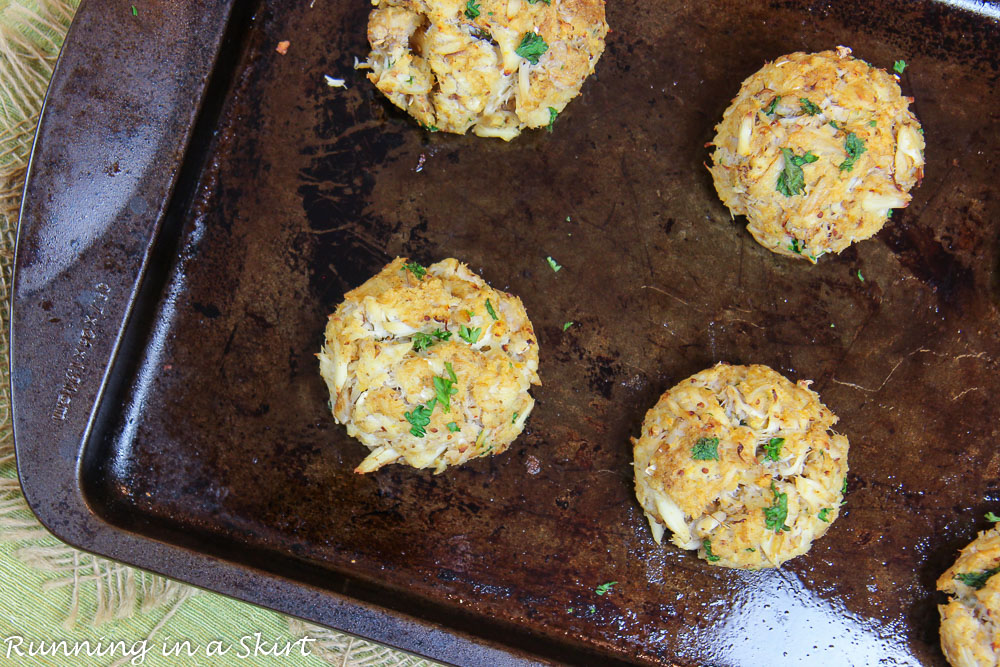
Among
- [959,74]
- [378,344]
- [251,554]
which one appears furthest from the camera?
[959,74]

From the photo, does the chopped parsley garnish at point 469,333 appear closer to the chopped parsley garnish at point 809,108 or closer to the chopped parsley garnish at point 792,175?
the chopped parsley garnish at point 792,175

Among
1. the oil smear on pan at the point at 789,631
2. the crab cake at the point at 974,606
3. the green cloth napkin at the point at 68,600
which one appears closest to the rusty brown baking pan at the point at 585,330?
the oil smear on pan at the point at 789,631

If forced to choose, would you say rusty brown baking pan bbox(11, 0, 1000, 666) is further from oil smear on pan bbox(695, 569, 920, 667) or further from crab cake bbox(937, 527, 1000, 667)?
crab cake bbox(937, 527, 1000, 667)

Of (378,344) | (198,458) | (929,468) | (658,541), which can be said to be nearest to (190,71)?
(378,344)

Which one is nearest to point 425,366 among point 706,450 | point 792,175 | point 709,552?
point 706,450

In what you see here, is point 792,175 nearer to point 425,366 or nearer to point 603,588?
point 425,366

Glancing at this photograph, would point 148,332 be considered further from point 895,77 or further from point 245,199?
point 895,77

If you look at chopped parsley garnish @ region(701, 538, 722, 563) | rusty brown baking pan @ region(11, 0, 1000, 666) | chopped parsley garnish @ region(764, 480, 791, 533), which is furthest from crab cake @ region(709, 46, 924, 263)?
chopped parsley garnish @ region(701, 538, 722, 563)
